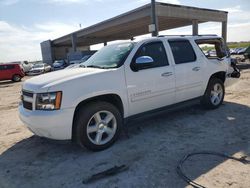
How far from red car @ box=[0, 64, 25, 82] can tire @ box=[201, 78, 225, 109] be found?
760 inches

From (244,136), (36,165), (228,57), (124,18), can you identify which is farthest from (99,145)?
(124,18)

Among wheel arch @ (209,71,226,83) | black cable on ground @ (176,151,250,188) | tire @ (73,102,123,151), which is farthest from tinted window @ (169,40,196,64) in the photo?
black cable on ground @ (176,151,250,188)

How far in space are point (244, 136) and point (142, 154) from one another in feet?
6.48

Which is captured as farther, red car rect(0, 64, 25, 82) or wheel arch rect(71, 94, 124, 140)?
red car rect(0, 64, 25, 82)

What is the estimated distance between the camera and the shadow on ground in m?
3.18

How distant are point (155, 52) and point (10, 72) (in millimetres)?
19444

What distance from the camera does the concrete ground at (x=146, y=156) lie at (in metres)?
3.11

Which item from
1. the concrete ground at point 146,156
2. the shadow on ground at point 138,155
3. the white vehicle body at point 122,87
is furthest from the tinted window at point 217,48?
the shadow on ground at point 138,155

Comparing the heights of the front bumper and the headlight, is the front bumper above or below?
below

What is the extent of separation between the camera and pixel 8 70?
68.3 feet

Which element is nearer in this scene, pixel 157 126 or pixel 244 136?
pixel 244 136

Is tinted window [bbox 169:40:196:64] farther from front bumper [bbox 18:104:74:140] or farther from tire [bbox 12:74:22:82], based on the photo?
tire [bbox 12:74:22:82]

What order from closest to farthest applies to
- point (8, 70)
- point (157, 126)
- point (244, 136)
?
point (244, 136), point (157, 126), point (8, 70)

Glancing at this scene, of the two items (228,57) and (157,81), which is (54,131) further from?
(228,57)
